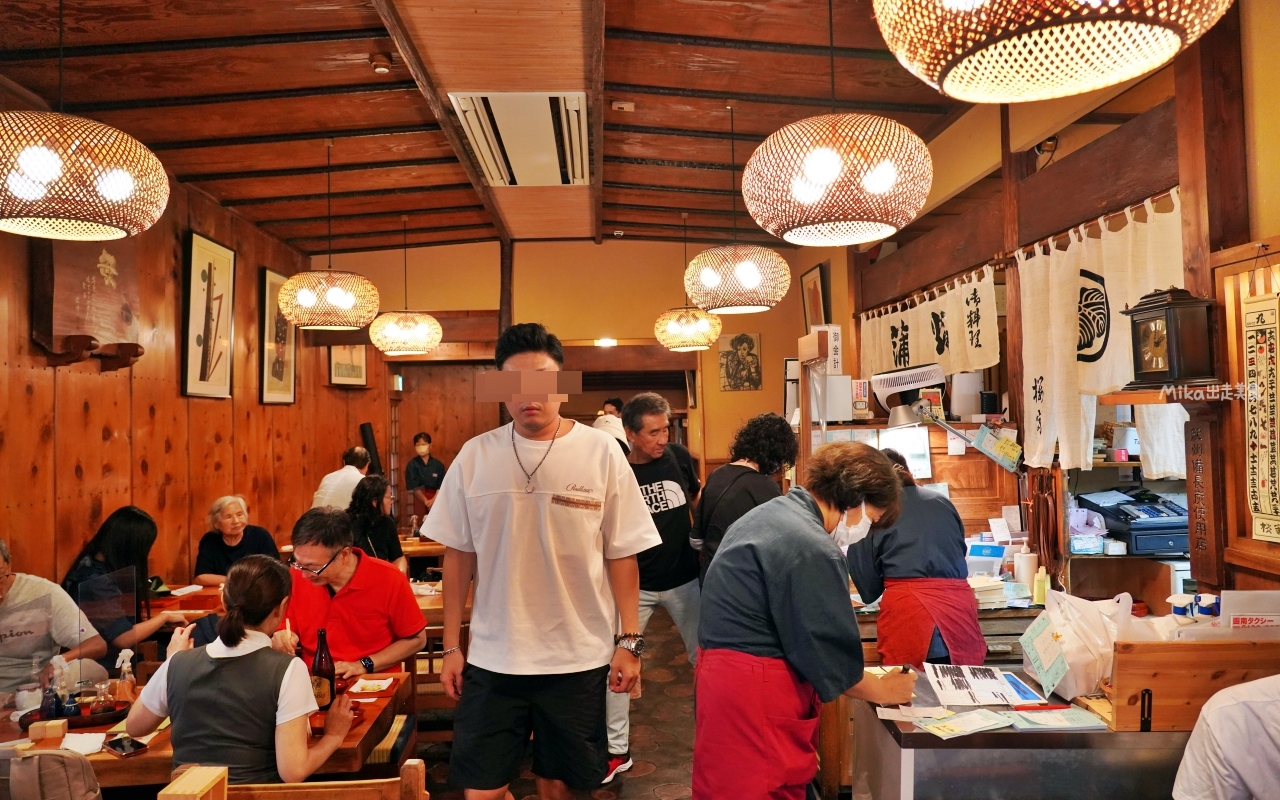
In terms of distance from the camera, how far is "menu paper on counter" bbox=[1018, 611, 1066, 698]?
2.70 meters

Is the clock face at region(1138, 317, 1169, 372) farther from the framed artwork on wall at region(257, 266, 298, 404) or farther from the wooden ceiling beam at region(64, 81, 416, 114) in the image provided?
the framed artwork on wall at region(257, 266, 298, 404)

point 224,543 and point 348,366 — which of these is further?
point 348,366

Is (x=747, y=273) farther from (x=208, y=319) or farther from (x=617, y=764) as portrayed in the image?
(x=208, y=319)

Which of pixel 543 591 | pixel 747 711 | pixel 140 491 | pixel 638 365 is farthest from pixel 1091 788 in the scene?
pixel 638 365

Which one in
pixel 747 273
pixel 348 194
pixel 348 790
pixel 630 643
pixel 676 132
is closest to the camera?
pixel 348 790

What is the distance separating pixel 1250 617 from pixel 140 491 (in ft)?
20.3

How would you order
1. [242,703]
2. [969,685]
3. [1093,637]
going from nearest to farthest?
[242,703], [1093,637], [969,685]

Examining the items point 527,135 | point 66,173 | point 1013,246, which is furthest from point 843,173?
point 527,135

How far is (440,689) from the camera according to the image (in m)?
4.88

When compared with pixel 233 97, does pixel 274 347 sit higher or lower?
lower

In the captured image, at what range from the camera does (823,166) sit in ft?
10.3

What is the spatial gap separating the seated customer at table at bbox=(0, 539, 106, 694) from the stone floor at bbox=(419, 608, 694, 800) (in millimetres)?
1661

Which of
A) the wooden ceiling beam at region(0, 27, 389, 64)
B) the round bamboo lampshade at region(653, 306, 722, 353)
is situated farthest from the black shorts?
the round bamboo lampshade at region(653, 306, 722, 353)

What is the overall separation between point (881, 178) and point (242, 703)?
2703 mm
